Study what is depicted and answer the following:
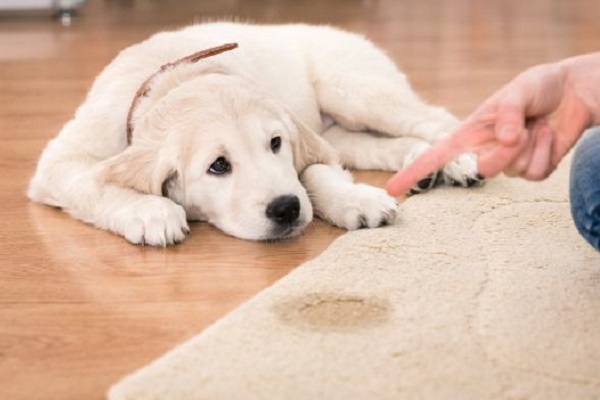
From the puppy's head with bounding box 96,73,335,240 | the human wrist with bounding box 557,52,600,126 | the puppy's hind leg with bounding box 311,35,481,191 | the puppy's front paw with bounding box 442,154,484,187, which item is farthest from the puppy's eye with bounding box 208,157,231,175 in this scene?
the human wrist with bounding box 557,52,600,126

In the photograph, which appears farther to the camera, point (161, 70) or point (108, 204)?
point (161, 70)

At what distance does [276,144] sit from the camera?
7.14 ft

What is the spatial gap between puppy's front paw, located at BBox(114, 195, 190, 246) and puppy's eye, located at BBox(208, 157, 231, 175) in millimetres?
108

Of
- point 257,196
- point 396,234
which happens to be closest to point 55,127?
point 257,196

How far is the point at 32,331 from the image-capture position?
164 cm

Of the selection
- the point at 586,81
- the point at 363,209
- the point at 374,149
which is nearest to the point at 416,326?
the point at 586,81

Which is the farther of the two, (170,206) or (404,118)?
(404,118)

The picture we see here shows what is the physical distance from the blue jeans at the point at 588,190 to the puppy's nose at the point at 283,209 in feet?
2.00

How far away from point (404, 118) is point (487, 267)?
2.97 ft

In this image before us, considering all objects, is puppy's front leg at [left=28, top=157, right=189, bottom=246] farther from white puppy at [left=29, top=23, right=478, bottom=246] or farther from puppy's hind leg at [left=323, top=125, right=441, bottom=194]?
puppy's hind leg at [left=323, top=125, right=441, bottom=194]

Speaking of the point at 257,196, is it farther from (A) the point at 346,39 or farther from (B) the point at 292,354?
(A) the point at 346,39

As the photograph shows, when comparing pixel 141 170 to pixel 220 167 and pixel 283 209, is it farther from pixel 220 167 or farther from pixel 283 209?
pixel 283 209

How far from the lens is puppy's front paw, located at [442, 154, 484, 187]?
2.31 m

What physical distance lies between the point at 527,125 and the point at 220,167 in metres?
0.85
